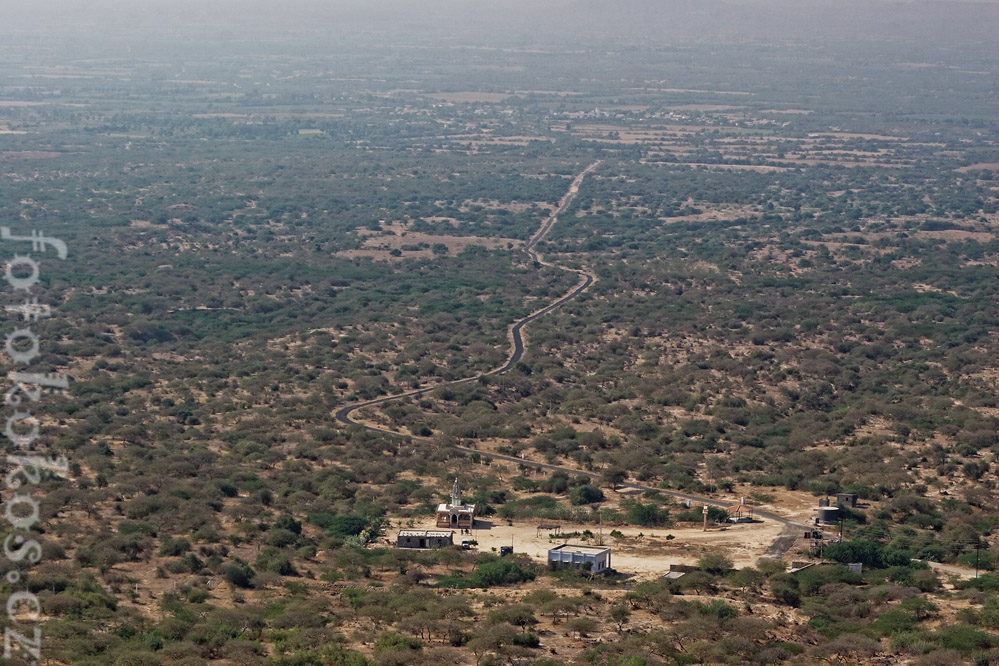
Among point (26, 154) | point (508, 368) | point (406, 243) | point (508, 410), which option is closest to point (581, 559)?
point (508, 410)

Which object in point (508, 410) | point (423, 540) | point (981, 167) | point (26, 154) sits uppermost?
point (981, 167)

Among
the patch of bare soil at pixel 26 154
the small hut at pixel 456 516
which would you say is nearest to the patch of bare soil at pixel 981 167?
the patch of bare soil at pixel 26 154

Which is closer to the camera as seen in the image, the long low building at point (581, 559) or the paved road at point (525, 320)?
the long low building at point (581, 559)

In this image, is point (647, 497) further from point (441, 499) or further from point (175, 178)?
point (175, 178)

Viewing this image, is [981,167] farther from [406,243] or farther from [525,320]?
[525,320]

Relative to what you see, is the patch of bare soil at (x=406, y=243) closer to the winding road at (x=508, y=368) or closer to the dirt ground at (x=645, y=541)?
the winding road at (x=508, y=368)

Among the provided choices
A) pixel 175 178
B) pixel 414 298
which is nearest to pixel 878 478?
pixel 414 298

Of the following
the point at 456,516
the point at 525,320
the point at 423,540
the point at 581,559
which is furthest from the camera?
the point at 525,320

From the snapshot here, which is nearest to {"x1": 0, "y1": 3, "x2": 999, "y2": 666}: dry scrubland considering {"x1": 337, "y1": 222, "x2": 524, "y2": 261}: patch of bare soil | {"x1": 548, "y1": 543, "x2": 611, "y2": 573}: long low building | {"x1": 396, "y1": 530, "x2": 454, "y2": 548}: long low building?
{"x1": 337, "y1": 222, "x2": 524, "y2": 261}: patch of bare soil

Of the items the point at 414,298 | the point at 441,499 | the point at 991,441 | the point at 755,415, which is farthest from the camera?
the point at 414,298
